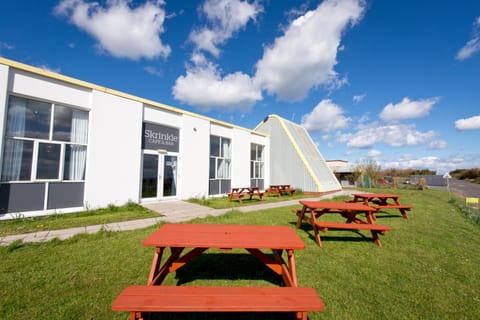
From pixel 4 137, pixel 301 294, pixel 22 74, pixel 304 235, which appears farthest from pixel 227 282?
pixel 22 74

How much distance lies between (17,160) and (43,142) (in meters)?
0.84

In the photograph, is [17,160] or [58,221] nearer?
[58,221]

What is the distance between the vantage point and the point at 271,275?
3064 mm

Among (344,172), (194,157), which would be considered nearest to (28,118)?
(194,157)

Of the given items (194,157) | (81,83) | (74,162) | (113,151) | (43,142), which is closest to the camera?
(43,142)

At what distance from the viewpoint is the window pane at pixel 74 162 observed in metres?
7.21

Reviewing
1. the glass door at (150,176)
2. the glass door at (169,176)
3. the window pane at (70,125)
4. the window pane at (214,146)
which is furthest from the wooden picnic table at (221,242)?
the window pane at (214,146)

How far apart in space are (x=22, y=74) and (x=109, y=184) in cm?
437

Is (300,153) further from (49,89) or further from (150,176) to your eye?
(49,89)

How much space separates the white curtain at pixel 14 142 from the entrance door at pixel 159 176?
3.94 meters

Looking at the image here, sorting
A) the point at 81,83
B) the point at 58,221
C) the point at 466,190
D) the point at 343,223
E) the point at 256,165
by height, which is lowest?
the point at 466,190

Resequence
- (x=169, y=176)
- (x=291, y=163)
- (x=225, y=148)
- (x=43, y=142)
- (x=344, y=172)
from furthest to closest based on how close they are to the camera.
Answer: (x=344, y=172) → (x=291, y=163) → (x=225, y=148) → (x=169, y=176) → (x=43, y=142)

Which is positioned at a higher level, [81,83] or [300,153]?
[81,83]

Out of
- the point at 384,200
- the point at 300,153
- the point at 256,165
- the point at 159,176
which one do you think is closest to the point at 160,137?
the point at 159,176
